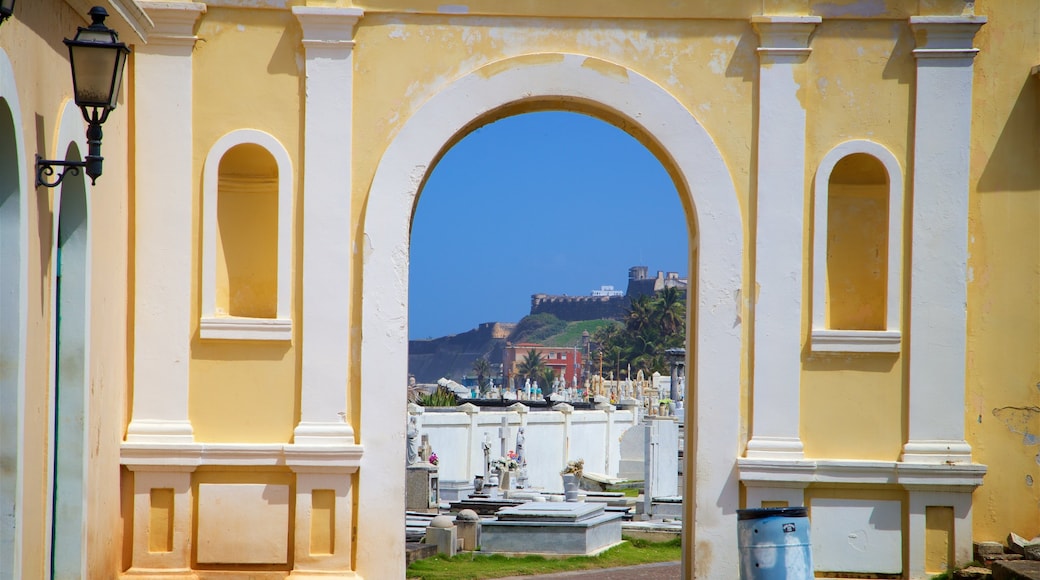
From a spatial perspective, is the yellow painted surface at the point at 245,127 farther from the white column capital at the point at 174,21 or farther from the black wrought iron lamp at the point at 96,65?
the black wrought iron lamp at the point at 96,65

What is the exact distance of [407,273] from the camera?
1028 centimetres

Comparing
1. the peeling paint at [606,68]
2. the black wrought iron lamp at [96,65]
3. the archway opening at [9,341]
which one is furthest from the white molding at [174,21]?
the archway opening at [9,341]

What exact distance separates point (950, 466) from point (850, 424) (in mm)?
814

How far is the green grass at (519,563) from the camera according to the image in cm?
1370

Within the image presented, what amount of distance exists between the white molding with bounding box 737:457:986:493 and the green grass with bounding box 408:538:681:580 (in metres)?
4.25

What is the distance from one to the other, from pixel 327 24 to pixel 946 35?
486cm

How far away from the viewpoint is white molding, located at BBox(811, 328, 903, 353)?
33.6 ft

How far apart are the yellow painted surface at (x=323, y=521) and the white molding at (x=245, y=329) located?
1268 mm

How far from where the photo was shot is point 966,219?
1017cm

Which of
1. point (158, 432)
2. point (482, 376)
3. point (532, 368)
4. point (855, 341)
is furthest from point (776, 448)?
point (532, 368)

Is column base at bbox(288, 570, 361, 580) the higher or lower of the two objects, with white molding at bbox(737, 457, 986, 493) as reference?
lower

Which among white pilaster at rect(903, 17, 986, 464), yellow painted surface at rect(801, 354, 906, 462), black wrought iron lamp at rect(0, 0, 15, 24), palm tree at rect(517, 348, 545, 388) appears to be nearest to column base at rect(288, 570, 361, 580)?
yellow painted surface at rect(801, 354, 906, 462)

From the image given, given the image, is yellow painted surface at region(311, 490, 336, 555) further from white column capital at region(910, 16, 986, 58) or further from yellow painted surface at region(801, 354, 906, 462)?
white column capital at region(910, 16, 986, 58)

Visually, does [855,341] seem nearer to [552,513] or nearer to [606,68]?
[606,68]
